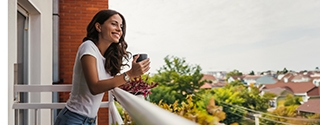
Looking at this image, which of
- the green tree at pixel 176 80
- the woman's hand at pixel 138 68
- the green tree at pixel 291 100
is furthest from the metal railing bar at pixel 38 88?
the green tree at pixel 176 80

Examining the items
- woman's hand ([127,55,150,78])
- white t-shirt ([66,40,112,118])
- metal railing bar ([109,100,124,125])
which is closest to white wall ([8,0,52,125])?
metal railing bar ([109,100,124,125])

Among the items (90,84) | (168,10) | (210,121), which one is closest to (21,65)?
(90,84)

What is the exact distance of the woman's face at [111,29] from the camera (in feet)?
3.57

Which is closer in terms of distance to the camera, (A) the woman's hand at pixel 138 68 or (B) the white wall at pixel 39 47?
(A) the woman's hand at pixel 138 68

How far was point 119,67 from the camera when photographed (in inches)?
45.6

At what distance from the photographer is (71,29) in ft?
11.1

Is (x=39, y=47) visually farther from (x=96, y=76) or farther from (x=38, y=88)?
(x=96, y=76)

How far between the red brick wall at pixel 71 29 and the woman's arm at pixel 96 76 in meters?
2.49

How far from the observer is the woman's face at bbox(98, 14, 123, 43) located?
1088 millimetres

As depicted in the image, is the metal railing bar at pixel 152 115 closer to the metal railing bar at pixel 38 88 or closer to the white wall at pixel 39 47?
the metal railing bar at pixel 38 88

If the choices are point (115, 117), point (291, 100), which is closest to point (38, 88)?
point (115, 117)
